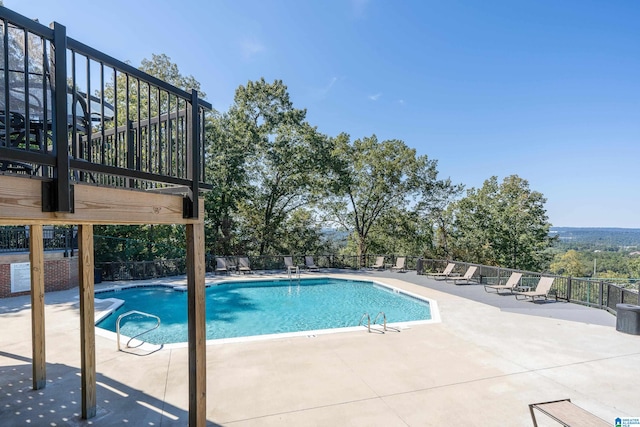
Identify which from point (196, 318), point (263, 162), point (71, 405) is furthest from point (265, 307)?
point (263, 162)

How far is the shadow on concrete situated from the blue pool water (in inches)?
120

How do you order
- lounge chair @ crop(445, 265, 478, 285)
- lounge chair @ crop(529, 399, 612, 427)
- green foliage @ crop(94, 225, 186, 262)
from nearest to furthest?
1. lounge chair @ crop(529, 399, 612, 427)
2. lounge chair @ crop(445, 265, 478, 285)
3. green foliage @ crop(94, 225, 186, 262)

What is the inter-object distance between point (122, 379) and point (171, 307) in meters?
6.55

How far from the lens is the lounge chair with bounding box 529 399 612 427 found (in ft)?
9.37

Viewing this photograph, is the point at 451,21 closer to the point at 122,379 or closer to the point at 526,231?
the point at 526,231

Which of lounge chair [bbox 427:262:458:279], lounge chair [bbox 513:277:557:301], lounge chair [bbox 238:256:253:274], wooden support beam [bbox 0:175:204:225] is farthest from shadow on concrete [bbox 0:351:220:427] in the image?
lounge chair [bbox 427:262:458:279]

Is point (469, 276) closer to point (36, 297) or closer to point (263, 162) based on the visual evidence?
point (263, 162)

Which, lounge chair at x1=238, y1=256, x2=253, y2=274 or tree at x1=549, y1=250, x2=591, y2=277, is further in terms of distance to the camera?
tree at x1=549, y1=250, x2=591, y2=277

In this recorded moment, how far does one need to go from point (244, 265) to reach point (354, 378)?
480 inches

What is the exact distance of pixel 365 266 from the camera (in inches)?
742

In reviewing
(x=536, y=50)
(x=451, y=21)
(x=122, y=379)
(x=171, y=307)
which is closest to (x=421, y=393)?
(x=122, y=379)

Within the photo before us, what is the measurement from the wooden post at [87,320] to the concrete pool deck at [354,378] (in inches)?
9.4

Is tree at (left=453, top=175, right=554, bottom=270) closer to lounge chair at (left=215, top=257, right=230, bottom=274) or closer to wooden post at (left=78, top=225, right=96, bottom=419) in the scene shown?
lounge chair at (left=215, top=257, right=230, bottom=274)

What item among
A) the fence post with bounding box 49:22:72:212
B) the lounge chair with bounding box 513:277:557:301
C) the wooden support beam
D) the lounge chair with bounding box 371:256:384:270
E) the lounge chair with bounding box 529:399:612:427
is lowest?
the lounge chair with bounding box 371:256:384:270
